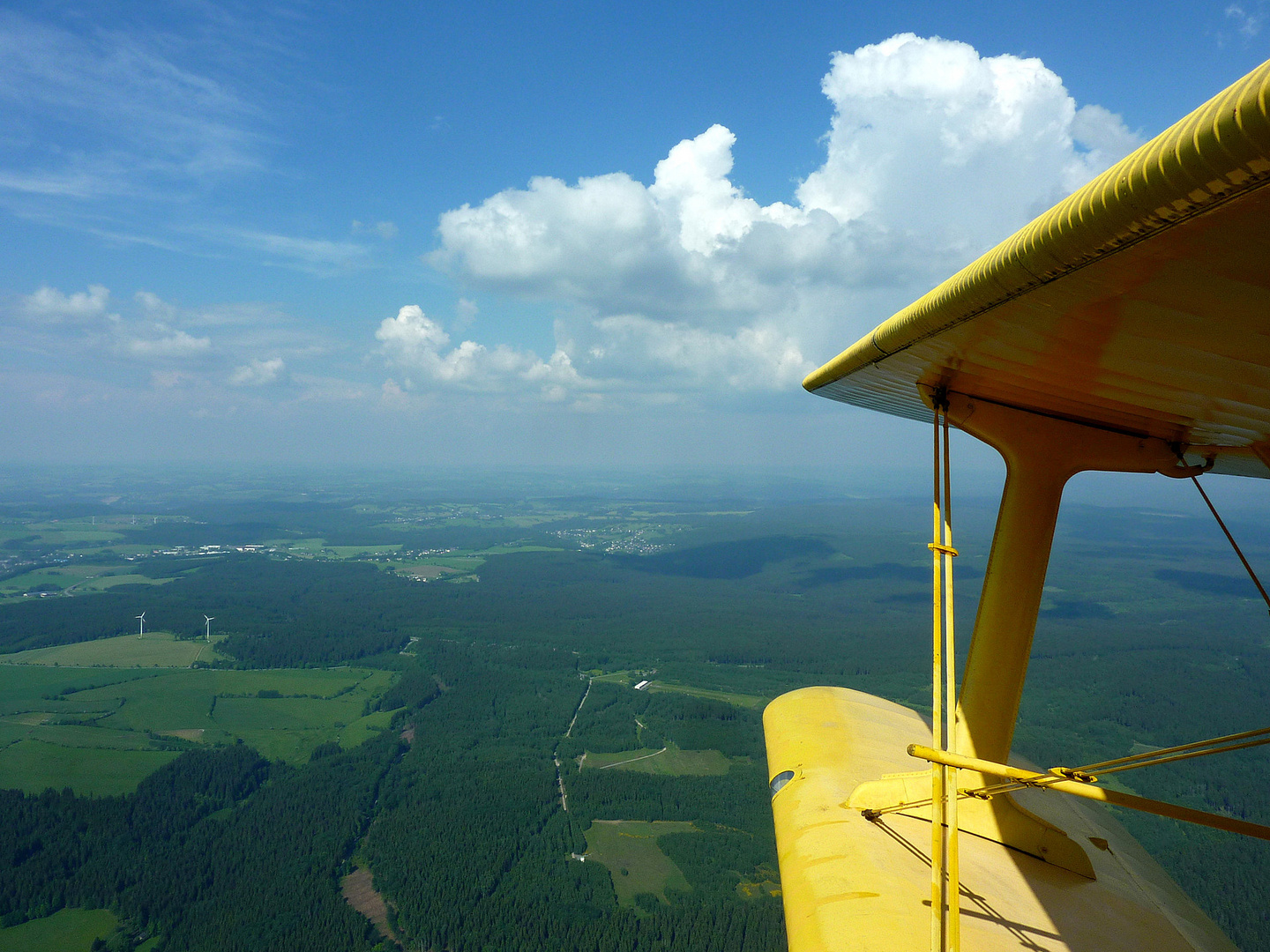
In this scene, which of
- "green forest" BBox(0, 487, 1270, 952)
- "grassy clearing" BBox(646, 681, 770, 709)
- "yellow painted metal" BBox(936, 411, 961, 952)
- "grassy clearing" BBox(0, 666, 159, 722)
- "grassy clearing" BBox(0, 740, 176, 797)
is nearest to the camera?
"yellow painted metal" BBox(936, 411, 961, 952)

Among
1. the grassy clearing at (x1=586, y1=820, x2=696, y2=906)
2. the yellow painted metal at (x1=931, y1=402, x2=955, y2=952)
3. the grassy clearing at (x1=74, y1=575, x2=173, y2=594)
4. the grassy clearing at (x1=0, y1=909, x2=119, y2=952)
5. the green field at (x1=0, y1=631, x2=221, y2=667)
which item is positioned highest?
the yellow painted metal at (x1=931, y1=402, x2=955, y2=952)

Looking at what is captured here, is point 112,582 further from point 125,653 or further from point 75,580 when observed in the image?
point 125,653

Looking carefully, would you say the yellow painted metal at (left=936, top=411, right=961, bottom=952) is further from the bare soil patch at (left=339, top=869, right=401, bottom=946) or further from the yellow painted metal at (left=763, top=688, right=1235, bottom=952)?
the bare soil patch at (left=339, top=869, right=401, bottom=946)

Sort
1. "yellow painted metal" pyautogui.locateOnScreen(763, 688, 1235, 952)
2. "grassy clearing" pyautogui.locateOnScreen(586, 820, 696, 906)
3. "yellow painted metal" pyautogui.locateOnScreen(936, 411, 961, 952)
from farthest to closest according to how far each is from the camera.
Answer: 1. "grassy clearing" pyautogui.locateOnScreen(586, 820, 696, 906)
2. "yellow painted metal" pyautogui.locateOnScreen(763, 688, 1235, 952)
3. "yellow painted metal" pyautogui.locateOnScreen(936, 411, 961, 952)

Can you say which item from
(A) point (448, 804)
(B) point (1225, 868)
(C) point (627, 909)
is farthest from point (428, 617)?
(B) point (1225, 868)

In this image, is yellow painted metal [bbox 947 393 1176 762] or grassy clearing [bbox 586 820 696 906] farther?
grassy clearing [bbox 586 820 696 906]

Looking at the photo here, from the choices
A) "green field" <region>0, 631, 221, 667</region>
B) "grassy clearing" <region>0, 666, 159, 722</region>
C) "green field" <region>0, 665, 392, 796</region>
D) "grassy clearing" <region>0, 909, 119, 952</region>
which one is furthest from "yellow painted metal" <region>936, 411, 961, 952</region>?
"green field" <region>0, 631, 221, 667</region>
